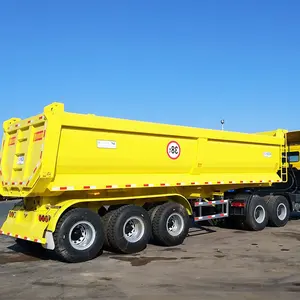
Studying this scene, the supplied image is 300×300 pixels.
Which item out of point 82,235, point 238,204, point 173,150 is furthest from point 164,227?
point 238,204

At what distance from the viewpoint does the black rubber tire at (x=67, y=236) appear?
26.5ft

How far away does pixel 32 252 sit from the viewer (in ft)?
30.8

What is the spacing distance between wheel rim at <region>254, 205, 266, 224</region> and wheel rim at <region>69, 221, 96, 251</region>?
5.95m

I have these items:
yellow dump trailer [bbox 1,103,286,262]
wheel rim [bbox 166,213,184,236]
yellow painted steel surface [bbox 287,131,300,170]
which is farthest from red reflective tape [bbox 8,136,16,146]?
yellow painted steel surface [bbox 287,131,300,170]

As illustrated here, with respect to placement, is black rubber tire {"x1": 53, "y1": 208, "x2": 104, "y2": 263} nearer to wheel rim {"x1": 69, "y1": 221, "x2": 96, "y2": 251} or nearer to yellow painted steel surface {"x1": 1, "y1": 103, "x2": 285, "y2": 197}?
wheel rim {"x1": 69, "y1": 221, "x2": 96, "y2": 251}

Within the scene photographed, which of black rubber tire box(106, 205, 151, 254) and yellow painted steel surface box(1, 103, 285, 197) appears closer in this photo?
yellow painted steel surface box(1, 103, 285, 197)

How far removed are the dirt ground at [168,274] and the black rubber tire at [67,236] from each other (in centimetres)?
20

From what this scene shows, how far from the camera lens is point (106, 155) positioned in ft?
29.8

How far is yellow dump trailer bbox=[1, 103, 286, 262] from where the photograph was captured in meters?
8.27

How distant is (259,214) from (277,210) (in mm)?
806

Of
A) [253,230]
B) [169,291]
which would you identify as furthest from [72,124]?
[253,230]

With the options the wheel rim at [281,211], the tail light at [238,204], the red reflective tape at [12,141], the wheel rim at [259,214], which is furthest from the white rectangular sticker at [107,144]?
the wheel rim at [281,211]

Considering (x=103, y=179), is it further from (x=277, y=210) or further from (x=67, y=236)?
(x=277, y=210)

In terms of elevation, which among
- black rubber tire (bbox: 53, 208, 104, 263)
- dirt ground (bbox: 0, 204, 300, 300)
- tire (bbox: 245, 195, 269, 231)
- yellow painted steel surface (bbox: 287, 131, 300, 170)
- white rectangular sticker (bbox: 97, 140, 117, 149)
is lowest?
dirt ground (bbox: 0, 204, 300, 300)
